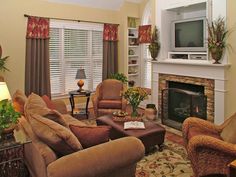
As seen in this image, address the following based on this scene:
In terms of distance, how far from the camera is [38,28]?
18.1ft

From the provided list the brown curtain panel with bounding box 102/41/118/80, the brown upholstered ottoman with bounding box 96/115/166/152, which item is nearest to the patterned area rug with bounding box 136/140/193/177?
the brown upholstered ottoman with bounding box 96/115/166/152

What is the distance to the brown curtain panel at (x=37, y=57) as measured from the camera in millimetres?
5434

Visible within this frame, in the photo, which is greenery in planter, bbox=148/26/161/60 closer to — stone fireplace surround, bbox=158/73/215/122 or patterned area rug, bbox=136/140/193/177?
stone fireplace surround, bbox=158/73/215/122

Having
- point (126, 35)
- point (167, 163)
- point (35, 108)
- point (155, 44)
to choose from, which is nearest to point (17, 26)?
point (126, 35)

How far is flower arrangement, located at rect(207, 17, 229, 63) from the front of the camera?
4086mm

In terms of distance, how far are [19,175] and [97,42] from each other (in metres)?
4.86

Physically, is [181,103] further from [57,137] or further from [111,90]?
[57,137]

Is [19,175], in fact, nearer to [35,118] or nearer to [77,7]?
[35,118]

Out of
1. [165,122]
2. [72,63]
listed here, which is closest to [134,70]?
[72,63]

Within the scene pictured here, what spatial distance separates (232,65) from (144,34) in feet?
9.33

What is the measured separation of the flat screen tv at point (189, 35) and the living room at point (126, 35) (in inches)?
8.5

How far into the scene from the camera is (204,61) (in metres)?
4.53

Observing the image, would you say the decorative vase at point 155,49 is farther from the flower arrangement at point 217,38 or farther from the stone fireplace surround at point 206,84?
the flower arrangement at point 217,38

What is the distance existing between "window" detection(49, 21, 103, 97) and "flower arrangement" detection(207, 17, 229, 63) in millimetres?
3363
